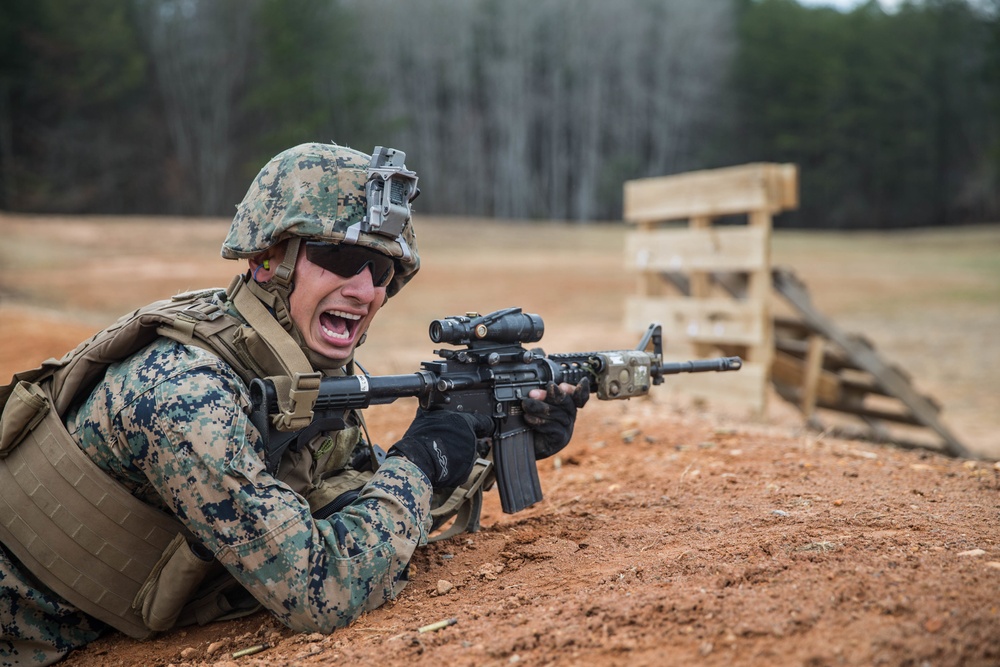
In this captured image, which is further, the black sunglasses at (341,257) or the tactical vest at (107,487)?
the black sunglasses at (341,257)

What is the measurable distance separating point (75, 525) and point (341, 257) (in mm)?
1327

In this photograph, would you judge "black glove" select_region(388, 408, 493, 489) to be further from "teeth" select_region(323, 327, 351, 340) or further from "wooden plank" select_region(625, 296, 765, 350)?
"wooden plank" select_region(625, 296, 765, 350)

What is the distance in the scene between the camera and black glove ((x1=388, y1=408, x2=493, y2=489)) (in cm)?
331

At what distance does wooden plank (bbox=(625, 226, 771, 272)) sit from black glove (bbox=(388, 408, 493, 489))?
5619 millimetres

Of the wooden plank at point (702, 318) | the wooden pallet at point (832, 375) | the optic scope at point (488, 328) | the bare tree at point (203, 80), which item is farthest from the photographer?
the bare tree at point (203, 80)

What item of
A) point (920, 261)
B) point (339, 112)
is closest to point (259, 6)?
point (339, 112)

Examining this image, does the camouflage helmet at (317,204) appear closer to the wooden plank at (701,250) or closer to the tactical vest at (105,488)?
the tactical vest at (105,488)

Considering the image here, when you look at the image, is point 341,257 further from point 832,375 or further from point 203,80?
point 203,80

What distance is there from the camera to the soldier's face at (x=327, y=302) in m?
3.21

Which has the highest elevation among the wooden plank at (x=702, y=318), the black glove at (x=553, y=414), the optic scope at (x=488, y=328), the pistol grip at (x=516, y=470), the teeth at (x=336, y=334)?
the teeth at (x=336, y=334)

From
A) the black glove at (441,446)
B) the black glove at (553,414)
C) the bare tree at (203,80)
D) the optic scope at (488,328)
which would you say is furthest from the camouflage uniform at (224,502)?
the bare tree at (203,80)

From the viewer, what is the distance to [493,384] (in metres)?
3.72

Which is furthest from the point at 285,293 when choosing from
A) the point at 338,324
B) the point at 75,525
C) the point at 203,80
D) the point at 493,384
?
the point at 203,80

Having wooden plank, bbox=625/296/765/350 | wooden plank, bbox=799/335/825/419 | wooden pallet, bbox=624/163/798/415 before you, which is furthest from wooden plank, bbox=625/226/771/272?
wooden plank, bbox=799/335/825/419
